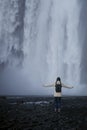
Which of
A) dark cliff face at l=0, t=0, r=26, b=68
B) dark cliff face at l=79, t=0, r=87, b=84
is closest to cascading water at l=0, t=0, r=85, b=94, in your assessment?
dark cliff face at l=0, t=0, r=26, b=68

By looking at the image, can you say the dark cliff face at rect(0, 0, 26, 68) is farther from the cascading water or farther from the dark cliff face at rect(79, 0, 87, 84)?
the dark cliff face at rect(79, 0, 87, 84)

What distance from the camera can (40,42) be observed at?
7038 cm

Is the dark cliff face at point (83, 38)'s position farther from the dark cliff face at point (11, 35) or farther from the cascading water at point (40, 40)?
the dark cliff face at point (11, 35)

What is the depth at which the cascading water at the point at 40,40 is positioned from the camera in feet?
216

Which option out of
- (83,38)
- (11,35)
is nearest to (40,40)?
(11,35)

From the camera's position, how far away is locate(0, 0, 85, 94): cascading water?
216ft

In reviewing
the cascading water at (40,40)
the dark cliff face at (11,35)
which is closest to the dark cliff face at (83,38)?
the cascading water at (40,40)

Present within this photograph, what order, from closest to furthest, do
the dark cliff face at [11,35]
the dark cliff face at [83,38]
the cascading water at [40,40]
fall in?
the cascading water at [40,40] → the dark cliff face at [11,35] → the dark cliff face at [83,38]

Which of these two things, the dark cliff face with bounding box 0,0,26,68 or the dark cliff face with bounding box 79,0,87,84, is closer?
the dark cliff face with bounding box 0,0,26,68

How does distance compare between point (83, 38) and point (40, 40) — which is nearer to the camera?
point (40, 40)

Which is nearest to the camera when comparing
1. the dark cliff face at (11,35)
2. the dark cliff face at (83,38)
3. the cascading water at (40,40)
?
the cascading water at (40,40)

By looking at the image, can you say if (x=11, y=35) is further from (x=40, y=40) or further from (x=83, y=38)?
(x=83, y=38)

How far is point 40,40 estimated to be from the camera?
231 ft

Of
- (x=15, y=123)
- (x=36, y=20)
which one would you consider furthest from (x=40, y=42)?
(x=15, y=123)
